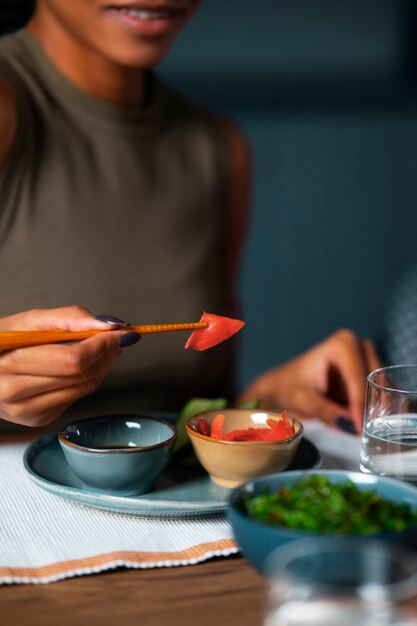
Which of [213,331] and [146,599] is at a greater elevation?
[213,331]

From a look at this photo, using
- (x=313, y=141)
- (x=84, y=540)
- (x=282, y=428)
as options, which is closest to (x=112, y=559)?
(x=84, y=540)

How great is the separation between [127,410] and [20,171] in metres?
0.47

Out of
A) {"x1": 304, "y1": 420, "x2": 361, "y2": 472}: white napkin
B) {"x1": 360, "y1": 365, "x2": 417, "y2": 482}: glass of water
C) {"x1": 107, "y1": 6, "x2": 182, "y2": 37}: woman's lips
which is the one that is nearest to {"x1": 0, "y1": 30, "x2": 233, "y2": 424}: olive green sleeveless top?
{"x1": 107, "y1": 6, "x2": 182, "y2": 37}: woman's lips

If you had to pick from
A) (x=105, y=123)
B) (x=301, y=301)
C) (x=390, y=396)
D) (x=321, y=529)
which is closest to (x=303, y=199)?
(x=301, y=301)

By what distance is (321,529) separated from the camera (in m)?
0.65

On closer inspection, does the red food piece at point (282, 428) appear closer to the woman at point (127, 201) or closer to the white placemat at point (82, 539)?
the white placemat at point (82, 539)

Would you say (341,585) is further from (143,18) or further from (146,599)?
(143,18)

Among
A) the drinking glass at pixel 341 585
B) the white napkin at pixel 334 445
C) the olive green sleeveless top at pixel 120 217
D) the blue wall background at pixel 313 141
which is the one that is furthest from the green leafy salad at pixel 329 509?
the blue wall background at pixel 313 141

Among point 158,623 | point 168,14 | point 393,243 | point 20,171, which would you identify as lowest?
point 393,243

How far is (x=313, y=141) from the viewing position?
9.93 ft

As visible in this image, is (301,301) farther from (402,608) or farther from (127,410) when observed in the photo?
(402,608)

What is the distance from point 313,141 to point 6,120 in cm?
189

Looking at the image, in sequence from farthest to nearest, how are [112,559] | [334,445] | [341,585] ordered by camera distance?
[334,445] → [112,559] → [341,585]

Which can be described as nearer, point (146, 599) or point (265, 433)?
point (146, 599)
